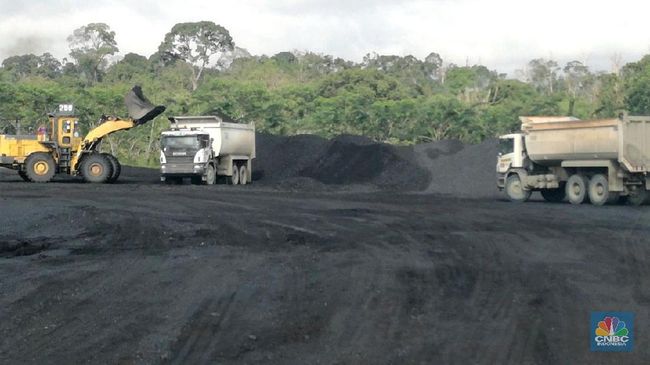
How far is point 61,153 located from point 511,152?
59.0ft

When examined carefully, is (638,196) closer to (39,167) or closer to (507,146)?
(507,146)

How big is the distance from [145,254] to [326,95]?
58.7 metres

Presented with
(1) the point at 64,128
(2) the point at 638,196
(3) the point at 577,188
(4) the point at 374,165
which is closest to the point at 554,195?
(3) the point at 577,188

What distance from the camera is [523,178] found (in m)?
32.1

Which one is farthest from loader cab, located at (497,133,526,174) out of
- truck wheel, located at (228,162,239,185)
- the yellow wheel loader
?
the yellow wheel loader

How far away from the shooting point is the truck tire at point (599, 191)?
2909cm

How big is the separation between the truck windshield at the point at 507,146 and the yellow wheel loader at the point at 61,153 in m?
15.7

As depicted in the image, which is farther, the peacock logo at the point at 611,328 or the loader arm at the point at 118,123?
the loader arm at the point at 118,123

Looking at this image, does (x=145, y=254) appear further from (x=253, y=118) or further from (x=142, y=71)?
(x=142, y=71)

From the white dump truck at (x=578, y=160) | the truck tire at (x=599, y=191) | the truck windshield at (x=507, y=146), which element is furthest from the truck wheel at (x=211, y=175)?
the truck tire at (x=599, y=191)

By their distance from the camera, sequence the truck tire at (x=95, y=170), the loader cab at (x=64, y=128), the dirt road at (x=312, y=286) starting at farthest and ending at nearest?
the truck tire at (x=95, y=170) → the loader cab at (x=64, y=128) → the dirt road at (x=312, y=286)

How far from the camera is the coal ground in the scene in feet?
31.7

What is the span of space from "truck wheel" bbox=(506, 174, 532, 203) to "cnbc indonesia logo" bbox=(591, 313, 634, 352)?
2133cm

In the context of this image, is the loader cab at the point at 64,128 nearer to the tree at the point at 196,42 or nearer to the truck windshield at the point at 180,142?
Result: the truck windshield at the point at 180,142
